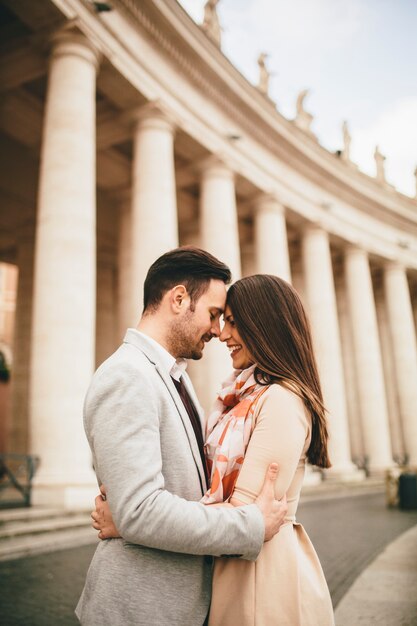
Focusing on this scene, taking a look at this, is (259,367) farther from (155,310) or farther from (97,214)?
(97,214)

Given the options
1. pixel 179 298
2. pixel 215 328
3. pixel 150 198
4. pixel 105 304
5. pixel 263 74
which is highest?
pixel 263 74

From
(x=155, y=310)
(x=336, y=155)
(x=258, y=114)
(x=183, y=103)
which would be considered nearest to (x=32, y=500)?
(x=155, y=310)

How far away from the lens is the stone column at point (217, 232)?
31.6 m

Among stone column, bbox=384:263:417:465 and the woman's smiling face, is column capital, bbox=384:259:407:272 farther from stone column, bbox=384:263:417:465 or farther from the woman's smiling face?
the woman's smiling face

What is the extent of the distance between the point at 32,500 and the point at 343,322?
4463cm

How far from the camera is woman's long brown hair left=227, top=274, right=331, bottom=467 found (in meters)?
4.06

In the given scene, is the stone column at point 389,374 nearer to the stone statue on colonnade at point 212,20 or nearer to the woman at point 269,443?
the stone statue on colonnade at point 212,20

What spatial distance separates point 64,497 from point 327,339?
28.0 m

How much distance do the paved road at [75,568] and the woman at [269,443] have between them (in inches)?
227

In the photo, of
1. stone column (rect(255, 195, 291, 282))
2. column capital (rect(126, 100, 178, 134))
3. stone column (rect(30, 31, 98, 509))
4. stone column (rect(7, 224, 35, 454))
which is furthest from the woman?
stone column (rect(7, 224, 35, 454))

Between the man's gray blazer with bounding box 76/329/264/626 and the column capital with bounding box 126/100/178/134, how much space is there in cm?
2767

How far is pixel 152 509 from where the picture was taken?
3.15 meters

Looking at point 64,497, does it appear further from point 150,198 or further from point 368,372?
point 368,372

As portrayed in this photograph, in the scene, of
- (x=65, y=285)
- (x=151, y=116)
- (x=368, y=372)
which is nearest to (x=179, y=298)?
(x=65, y=285)
